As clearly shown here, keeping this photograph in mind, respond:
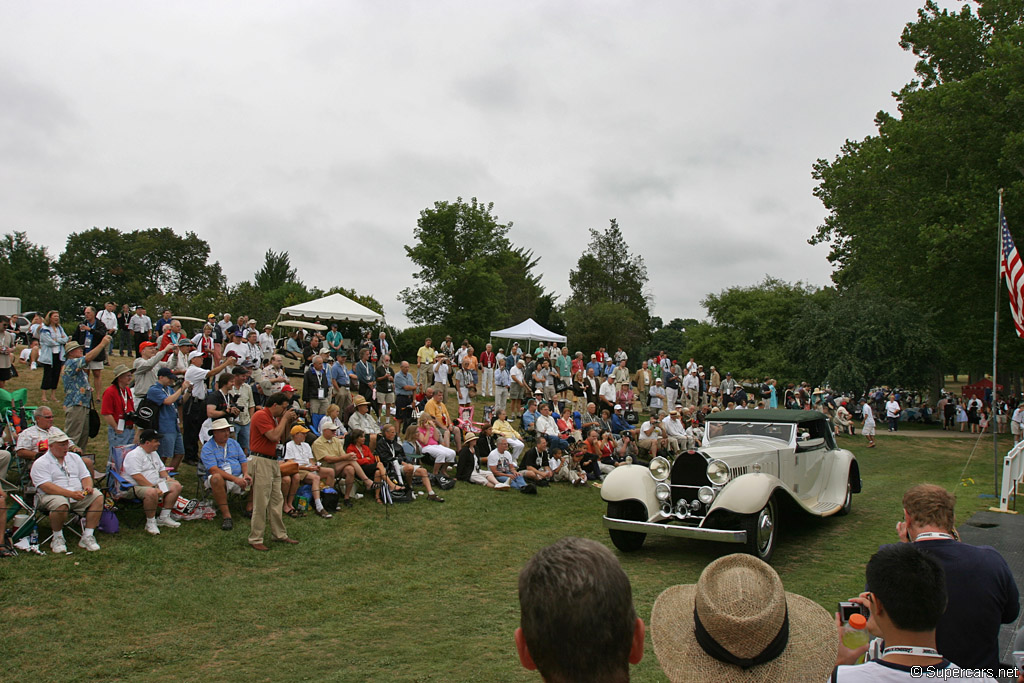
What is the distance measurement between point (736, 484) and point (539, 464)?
621 cm

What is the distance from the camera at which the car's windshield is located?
10.4 metres

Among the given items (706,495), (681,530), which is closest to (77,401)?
(681,530)

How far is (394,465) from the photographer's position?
11766 millimetres

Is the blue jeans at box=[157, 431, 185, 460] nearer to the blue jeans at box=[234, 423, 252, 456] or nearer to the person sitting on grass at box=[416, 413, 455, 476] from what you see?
the blue jeans at box=[234, 423, 252, 456]

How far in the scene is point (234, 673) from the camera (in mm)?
5227

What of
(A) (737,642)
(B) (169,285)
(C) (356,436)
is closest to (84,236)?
(B) (169,285)

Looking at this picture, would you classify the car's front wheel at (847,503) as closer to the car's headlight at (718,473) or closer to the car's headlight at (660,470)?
the car's headlight at (718,473)

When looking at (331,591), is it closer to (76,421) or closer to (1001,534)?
(76,421)

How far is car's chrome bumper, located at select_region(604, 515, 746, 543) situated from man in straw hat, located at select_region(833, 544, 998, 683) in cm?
571

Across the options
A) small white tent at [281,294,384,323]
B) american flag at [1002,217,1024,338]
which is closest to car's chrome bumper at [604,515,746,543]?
american flag at [1002,217,1024,338]

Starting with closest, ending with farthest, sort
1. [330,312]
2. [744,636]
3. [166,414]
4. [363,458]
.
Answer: [744,636]
[166,414]
[363,458]
[330,312]

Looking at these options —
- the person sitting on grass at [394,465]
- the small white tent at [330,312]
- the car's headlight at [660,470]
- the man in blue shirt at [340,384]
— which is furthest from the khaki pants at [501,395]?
the car's headlight at [660,470]

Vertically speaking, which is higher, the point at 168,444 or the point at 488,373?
the point at 488,373

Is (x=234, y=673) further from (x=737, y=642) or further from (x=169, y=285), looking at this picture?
(x=169, y=285)
